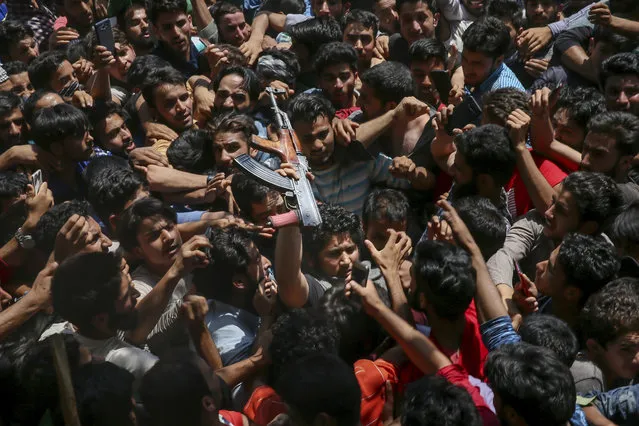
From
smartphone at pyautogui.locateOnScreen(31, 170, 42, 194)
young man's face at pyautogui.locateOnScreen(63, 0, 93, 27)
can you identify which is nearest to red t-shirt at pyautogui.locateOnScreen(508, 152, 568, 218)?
smartphone at pyautogui.locateOnScreen(31, 170, 42, 194)

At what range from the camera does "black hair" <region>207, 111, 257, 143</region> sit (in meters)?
5.44

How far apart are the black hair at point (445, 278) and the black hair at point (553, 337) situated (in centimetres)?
28

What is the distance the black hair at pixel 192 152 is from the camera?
560 centimetres

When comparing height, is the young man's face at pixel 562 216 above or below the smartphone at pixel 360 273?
above

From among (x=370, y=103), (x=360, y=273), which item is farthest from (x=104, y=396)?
(x=370, y=103)

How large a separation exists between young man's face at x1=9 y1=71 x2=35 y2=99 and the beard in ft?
10.7

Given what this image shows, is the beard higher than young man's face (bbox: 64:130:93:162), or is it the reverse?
the beard

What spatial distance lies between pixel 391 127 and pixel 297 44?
1.73m

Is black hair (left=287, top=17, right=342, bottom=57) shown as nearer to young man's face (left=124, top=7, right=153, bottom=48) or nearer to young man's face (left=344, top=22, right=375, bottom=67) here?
young man's face (left=344, top=22, right=375, bottom=67)

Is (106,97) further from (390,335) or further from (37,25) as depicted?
(390,335)

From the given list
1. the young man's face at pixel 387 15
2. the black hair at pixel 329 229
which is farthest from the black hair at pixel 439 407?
the young man's face at pixel 387 15

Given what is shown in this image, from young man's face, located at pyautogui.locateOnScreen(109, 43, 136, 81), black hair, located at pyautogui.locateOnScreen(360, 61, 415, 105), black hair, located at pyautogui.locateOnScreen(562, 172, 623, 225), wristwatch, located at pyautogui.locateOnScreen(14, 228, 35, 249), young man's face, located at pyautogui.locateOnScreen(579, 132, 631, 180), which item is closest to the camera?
black hair, located at pyautogui.locateOnScreen(562, 172, 623, 225)

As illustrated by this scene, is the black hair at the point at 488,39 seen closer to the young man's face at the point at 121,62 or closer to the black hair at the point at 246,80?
the black hair at the point at 246,80

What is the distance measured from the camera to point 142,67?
6.38m
